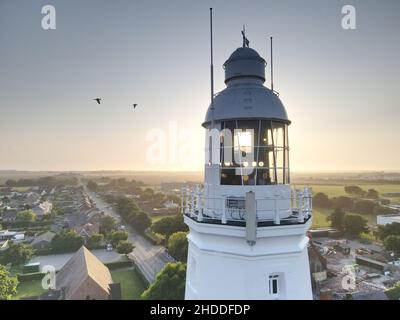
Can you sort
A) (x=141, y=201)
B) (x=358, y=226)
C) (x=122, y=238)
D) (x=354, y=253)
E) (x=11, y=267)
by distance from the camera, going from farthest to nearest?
(x=141, y=201) → (x=358, y=226) → (x=122, y=238) → (x=354, y=253) → (x=11, y=267)

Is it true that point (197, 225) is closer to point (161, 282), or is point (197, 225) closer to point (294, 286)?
point (294, 286)

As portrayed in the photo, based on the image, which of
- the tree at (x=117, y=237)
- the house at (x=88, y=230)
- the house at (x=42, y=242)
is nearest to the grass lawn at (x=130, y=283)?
the tree at (x=117, y=237)

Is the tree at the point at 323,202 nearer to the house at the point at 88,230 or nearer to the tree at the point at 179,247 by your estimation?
the tree at the point at 179,247

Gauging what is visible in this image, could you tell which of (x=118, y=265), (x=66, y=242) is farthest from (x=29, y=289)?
(x=66, y=242)

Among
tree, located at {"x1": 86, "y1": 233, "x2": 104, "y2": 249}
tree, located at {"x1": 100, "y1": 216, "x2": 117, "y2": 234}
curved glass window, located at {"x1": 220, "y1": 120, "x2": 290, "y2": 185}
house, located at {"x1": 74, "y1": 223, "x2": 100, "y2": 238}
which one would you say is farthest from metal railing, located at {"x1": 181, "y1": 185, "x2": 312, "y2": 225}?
tree, located at {"x1": 100, "y1": 216, "x2": 117, "y2": 234}

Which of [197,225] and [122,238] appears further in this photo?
[122,238]
